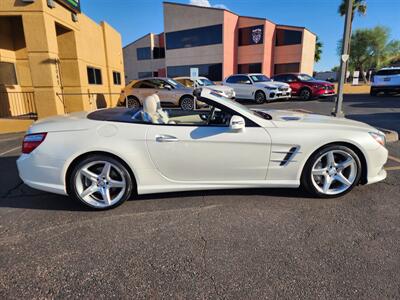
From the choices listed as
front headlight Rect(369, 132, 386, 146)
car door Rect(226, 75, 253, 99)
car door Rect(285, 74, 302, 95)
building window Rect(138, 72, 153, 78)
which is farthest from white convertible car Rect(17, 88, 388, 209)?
building window Rect(138, 72, 153, 78)

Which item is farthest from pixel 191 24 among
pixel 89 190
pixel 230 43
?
pixel 89 190

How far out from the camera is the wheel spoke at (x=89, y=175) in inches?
117

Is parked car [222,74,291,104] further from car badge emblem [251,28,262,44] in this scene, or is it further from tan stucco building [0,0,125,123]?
car badge emblem [251,28,262,44]

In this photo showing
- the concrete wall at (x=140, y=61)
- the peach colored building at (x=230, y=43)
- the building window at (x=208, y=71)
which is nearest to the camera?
the peach colored building at (x=230, y=43)

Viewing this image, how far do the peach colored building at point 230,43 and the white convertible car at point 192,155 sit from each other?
26636mm

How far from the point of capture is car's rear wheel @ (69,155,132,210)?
9.73 ft

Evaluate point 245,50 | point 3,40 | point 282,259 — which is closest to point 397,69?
point 245,50

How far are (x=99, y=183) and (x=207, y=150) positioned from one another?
133 centimetres

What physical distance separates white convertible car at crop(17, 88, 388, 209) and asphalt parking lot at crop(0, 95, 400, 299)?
0.28 metres

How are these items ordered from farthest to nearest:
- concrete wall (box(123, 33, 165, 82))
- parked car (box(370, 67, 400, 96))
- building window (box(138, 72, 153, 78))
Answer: building window (box(138, 72, 153, 78)) < concrete wall (box(123, 33, 165, 82)) < parked car (box(370, 67, 400, 96))

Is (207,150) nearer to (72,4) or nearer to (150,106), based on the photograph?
(150,106)

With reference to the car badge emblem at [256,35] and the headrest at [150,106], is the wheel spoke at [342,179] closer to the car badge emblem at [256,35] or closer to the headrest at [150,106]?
the headrest at [150,106]

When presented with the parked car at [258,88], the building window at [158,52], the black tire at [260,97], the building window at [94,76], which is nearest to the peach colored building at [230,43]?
the building window at [158,52]

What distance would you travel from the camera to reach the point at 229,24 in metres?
27.8
